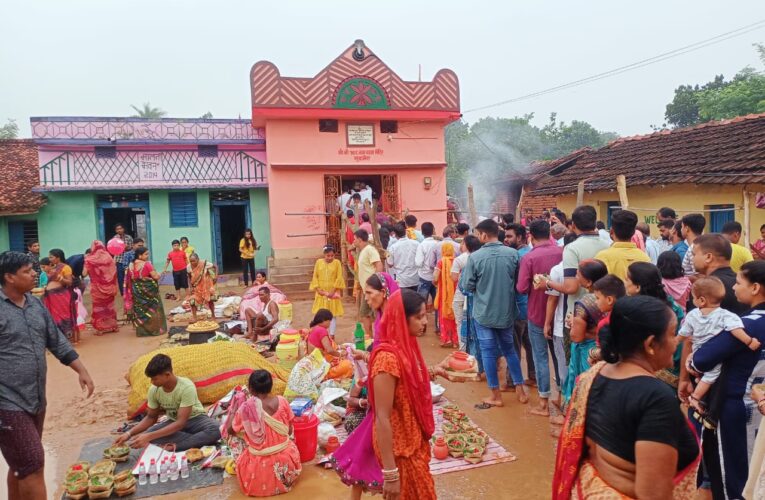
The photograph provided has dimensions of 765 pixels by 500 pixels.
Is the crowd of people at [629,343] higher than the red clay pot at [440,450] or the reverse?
higher

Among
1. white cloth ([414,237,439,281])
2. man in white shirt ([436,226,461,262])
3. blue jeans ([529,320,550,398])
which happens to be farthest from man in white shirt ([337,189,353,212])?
blue jeans ([529,320,550,398])

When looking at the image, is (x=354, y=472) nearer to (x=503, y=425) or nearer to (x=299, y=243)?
(x=503, y=425)

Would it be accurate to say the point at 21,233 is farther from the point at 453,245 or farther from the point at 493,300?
the point at 493,300

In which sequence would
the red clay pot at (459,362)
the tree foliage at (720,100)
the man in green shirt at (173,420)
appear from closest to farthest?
1. the man in green shirt at (173,420)
2. the red clay pot at (459,362)
3. the tree foliage at (720,100)

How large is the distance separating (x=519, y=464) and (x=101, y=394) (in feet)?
17.4

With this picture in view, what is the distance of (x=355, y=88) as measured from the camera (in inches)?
564

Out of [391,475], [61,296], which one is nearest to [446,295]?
[391,475]

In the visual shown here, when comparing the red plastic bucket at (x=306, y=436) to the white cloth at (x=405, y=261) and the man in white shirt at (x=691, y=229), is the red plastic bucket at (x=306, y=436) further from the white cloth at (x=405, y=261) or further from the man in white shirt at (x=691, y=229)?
the white cloth at (x=405, y=261)

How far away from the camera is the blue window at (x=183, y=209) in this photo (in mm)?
15080

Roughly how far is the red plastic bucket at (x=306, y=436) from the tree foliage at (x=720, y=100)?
920 inches

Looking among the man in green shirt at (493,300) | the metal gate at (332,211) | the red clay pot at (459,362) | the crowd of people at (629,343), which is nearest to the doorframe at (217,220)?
the metal gate at (332,211)

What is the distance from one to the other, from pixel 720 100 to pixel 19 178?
29.6 meters

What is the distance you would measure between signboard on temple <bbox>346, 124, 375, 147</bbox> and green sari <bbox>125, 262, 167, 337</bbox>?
7042 millimetres

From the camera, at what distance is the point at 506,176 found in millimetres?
20547
